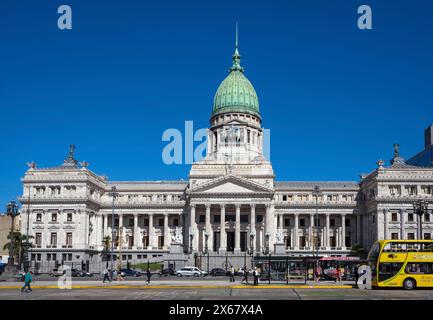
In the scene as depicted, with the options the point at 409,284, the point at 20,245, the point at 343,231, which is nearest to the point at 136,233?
the point at 20,245

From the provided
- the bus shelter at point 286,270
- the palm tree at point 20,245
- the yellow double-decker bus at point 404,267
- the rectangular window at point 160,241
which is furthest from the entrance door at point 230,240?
the yellow double-decker bus at point 404,267

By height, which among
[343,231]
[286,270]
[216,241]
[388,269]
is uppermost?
[343,231]

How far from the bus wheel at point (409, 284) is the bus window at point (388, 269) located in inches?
42.9

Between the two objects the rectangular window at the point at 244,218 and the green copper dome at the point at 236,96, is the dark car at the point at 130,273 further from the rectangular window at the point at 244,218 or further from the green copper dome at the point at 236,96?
the green copper dome at the point at 236,96

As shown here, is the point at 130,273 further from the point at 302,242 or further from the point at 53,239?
the point at 302,242

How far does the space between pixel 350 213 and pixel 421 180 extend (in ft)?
55.2

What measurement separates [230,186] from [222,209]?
457cm

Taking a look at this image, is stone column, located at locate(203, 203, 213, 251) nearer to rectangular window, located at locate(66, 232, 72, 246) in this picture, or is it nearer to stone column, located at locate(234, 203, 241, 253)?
stone column, located at locate(234, 203, 241, 253)

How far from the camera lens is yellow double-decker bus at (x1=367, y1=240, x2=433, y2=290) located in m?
46.0

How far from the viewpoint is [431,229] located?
103625 millimetres

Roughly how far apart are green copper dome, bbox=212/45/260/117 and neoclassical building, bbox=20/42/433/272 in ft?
2.83

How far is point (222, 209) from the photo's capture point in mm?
108188
